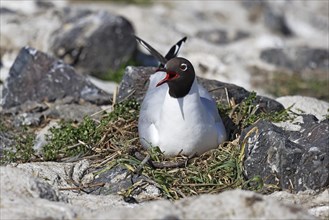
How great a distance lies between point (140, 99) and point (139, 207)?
3206 mm

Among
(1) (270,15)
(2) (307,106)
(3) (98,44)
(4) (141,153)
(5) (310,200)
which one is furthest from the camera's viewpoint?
(1) (270,15)

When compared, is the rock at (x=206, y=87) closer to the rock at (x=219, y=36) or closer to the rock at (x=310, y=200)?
the rock at (x=310, y=200)

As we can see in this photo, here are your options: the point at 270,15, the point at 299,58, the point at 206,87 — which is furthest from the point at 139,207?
the point at 270,15

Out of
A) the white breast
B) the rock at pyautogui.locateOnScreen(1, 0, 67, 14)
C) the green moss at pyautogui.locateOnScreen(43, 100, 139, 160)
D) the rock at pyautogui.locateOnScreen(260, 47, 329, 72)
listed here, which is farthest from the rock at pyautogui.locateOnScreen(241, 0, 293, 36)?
the white breast

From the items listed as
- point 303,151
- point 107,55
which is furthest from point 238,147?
point 107,55

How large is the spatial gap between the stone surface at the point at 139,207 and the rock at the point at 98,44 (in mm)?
7286

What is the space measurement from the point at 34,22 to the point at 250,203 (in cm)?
957

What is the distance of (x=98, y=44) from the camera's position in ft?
42.2

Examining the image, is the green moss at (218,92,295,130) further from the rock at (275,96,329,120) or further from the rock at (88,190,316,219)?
the rock at (88,190,316,219)

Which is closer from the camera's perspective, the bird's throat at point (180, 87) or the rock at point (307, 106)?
the bird's throat at point (180, 87)

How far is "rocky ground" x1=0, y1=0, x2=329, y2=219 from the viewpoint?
526 centimetres

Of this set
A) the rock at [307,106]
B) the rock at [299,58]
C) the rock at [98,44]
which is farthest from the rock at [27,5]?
the rock at [307,106]

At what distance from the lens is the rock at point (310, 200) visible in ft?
17.8

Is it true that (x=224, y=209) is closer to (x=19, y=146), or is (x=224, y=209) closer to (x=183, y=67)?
(x=183, y=67)
